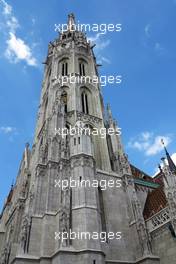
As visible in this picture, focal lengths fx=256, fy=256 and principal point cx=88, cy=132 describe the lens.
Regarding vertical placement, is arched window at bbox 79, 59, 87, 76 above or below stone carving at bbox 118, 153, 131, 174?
above

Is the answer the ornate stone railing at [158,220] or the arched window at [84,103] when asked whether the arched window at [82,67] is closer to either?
the arched window at [84,103]

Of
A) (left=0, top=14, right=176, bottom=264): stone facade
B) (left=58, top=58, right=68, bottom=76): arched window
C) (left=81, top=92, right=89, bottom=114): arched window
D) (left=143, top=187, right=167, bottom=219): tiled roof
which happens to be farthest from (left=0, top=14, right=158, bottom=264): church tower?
(left=58, top=58, right=68, bottom=76): arched window

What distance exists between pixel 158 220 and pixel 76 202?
5959 millimetres

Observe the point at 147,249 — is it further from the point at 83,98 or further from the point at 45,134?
the point at 83,98

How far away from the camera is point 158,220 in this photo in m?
17.7

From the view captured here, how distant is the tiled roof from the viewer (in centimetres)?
1977

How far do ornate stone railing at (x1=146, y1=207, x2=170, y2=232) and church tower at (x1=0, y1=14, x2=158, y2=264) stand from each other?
0.85 metres

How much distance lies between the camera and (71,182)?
59.1 feet

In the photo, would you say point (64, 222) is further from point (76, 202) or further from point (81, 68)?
point (81, 68)

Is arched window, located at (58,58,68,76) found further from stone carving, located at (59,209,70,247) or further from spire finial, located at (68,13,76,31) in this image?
stone carving, located at (59,209,70,247)

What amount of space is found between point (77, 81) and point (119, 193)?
1503cm

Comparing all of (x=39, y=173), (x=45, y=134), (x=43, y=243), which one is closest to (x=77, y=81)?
(x=45, y=134)

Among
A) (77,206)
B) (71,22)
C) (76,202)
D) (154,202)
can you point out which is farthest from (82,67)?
(77,206)

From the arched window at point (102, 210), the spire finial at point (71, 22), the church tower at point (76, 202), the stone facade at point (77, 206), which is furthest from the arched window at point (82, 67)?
the arched window at point (102, 210)
